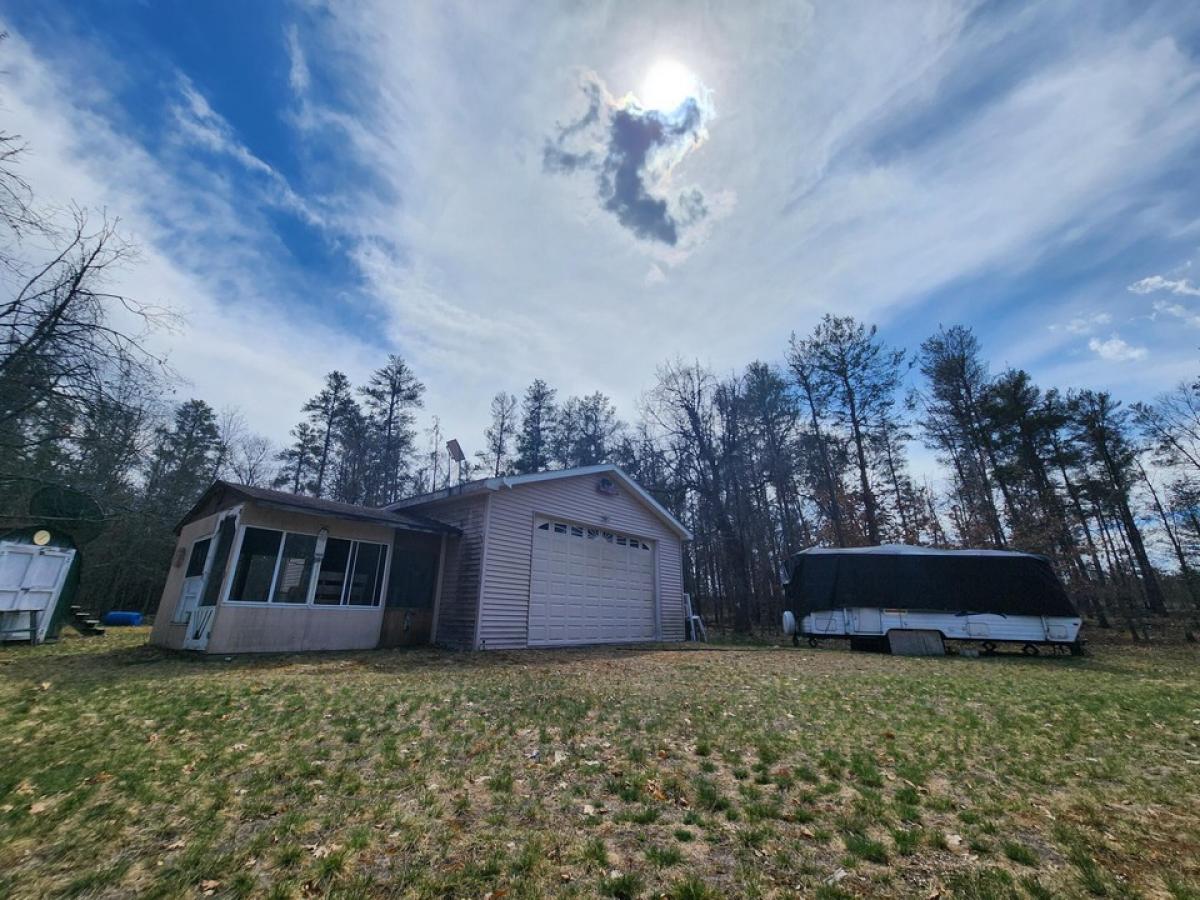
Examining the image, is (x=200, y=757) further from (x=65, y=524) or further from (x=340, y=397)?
(x=340, y=397)

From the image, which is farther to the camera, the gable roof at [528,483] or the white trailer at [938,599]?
the white trailer at [938,599]

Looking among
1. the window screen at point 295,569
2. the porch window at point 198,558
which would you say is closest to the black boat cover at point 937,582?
the window screen at point 295,569

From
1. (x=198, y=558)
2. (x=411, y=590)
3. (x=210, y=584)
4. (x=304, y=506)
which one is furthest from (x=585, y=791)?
(x=198, y=558)

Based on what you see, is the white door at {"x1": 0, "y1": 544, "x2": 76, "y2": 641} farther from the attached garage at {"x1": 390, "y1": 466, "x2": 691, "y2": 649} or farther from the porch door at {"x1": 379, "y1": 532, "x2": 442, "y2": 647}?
the porch door at {"x1": 379, "y1": 532, "x2": 442, "y2": 647}

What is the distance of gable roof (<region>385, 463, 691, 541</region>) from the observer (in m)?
12.3

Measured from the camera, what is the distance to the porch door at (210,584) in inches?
390

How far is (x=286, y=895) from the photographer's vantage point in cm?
234

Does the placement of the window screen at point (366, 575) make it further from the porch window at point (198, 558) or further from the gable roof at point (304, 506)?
the porch window at point (198, 558)

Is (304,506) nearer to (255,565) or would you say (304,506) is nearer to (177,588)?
(255,565)

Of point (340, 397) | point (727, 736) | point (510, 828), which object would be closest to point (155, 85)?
point (510, 828)

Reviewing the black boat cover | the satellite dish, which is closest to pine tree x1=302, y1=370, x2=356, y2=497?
the satellite dish

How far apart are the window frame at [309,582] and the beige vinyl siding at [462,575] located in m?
1.44

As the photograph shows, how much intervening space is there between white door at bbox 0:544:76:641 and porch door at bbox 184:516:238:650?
4.82 metres

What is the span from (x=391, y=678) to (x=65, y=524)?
1164 cm
